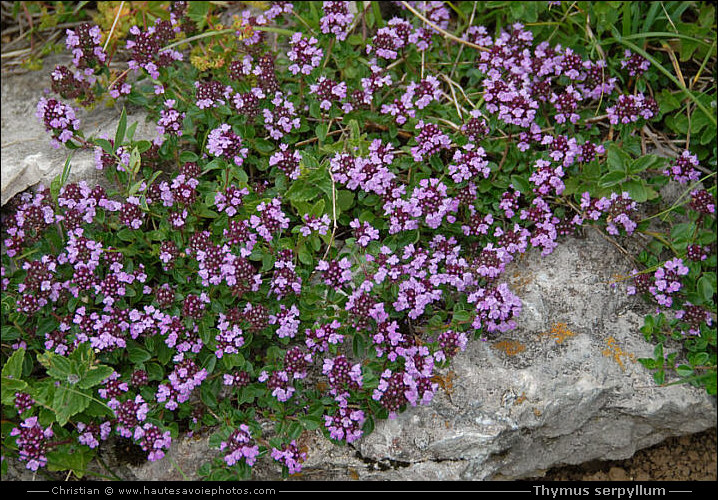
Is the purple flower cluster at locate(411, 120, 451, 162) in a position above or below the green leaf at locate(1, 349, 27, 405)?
above

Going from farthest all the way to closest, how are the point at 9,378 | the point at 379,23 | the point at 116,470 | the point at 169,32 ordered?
the point at 379,23 < the point at 169,32 < the point at 116,470 < the point at 9,378

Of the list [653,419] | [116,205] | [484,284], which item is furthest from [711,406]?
[116,205]

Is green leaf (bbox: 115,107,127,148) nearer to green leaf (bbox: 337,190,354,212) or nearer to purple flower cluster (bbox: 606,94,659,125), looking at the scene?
green leaf (bbox: 337,190,354,212)

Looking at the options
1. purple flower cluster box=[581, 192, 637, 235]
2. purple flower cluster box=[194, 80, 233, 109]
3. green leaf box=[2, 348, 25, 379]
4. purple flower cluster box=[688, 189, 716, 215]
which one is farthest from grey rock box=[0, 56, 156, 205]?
purple flower cluster box=[688, 189, 716, 215]

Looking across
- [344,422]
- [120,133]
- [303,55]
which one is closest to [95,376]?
[344,422]

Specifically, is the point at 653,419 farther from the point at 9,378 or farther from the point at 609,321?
the point at 9,378

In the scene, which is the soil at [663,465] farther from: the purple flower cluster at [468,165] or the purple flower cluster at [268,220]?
the purple flower cluster at [268,220]

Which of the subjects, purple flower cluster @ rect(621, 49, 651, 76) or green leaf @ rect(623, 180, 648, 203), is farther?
purple flower cluster @ rect(621, 49, 651, 76)

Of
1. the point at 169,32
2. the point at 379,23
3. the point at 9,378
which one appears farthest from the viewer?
the point at 379,23
